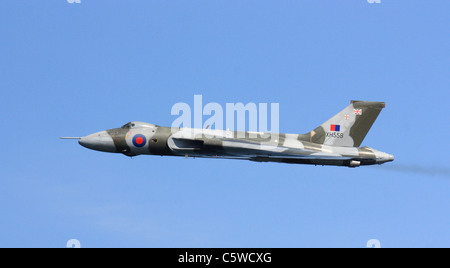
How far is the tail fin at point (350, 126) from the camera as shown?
47.8m

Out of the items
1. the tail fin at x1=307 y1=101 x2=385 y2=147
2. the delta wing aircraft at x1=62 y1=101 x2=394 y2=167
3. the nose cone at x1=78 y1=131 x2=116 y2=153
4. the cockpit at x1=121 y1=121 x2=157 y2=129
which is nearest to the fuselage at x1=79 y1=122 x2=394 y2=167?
the delta wing aircraft at x1=62 y1=101 x2=394 y2=167

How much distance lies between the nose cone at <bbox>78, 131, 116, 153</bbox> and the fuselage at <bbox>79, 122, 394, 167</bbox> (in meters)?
0.33

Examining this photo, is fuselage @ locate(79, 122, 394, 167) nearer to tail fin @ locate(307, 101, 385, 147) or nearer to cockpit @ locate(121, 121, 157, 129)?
cockpit @ locate(121, 121, 157, 129)

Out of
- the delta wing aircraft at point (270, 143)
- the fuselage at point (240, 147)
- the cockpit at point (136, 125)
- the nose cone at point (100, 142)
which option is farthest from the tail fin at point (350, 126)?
the nose cone at point (100, 142)

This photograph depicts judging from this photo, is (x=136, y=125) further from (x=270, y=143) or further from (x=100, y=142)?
(x=270, y=143)

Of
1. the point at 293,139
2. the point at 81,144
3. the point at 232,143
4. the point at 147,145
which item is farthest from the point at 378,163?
the point at 81,144

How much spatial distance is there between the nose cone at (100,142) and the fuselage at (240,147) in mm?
333

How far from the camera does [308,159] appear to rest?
Answer: 46969mm

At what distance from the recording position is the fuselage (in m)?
46.5

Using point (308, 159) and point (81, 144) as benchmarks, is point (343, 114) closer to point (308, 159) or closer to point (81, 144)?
point (308, 159)

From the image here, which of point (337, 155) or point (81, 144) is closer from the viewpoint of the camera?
point (337, 155)

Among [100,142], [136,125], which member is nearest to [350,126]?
[136,125]

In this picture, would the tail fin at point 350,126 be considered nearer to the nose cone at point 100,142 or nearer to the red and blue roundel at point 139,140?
the red and blue roundel at point 139,140

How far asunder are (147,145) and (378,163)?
17.0 meters
